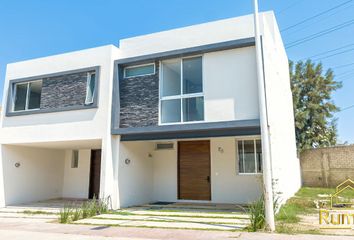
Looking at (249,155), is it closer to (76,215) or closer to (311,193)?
(311,193)

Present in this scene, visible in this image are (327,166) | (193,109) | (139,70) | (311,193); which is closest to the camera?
(193,109)

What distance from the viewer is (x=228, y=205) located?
11062 millimetres

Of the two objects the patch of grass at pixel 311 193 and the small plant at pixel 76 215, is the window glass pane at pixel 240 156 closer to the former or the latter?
the patch of grass at pixel 311 193

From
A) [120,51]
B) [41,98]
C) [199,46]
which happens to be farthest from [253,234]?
[41,98]

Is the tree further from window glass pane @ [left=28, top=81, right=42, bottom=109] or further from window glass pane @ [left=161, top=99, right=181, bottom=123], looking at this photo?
window glass pane @ [left=28, top=81, right=42, bottom=109]

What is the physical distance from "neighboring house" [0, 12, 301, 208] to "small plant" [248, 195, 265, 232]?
86.1 inches

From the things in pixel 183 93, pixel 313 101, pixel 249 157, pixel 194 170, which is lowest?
pixel 194 170

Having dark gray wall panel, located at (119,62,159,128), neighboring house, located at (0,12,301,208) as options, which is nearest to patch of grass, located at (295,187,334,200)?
neighboring house, located at (0,12,301,208)

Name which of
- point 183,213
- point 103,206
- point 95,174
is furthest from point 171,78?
point 95,174

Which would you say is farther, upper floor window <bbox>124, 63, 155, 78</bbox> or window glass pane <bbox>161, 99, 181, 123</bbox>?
upper floor window <bbox>124, 63, 155, 78</bbox>

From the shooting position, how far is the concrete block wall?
17234 millimetres

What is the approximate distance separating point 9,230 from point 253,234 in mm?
6466

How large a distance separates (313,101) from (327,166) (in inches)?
303

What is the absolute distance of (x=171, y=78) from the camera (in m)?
10.8
